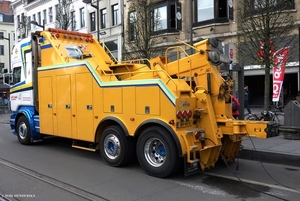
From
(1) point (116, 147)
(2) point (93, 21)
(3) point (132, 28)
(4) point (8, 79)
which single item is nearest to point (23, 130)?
(4) point (8, 79)

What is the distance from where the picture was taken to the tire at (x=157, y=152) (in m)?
6.06

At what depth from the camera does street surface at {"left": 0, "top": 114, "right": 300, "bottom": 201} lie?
5297mm

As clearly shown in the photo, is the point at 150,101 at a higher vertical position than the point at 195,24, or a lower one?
lower

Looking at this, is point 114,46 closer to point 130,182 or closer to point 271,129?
point 130,182

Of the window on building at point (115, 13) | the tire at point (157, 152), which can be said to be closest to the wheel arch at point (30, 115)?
the tire at point (157, 152)

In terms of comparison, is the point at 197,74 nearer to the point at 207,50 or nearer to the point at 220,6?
the point at 207,50

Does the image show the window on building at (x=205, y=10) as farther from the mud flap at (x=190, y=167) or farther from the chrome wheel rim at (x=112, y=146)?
the mud flap at (x=190, y=167)

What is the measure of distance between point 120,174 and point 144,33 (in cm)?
993

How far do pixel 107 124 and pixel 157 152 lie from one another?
1.63 meters

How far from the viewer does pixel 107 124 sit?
24.7ft

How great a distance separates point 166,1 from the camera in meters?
24.0

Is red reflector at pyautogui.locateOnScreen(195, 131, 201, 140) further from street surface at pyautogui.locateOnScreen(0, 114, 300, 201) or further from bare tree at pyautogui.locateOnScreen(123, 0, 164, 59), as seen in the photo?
bare tree at pyautogui.locateOnScreen(123, 0, 164, 59)

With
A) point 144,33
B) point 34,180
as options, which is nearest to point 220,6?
point 144,33

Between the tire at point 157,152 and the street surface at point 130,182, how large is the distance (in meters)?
0.20
